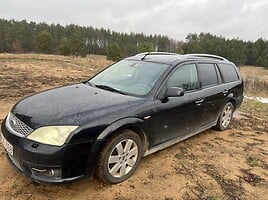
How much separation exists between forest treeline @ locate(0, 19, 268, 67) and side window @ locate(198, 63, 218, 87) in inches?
1663

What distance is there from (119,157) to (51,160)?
0.86m

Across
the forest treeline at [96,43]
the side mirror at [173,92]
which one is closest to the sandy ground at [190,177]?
the side mirror at [173,92]

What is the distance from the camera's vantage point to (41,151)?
2.70 m

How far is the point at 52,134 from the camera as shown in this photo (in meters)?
2.77

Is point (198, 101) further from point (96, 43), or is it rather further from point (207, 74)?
point (96, 43)

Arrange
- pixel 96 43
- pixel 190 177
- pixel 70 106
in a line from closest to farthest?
pixel 70 106
pixel 190 177
pixel 96 43

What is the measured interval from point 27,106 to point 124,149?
1282 millimetres

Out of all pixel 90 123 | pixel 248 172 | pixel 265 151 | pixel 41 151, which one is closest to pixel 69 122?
pixel 90 123

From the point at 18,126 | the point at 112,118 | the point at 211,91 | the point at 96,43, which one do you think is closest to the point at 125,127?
the point at 112,118

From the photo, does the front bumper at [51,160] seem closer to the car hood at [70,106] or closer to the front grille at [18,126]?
the front grille at [18,126]

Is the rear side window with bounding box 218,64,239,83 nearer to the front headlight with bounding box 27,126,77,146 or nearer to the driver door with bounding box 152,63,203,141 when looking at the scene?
the driver door with bounding box 152,63,203,141

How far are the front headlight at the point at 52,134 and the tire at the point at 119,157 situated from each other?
19.2 inches

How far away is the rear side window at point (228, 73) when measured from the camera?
18.0 feet

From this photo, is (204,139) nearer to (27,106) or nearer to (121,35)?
(27,106)
